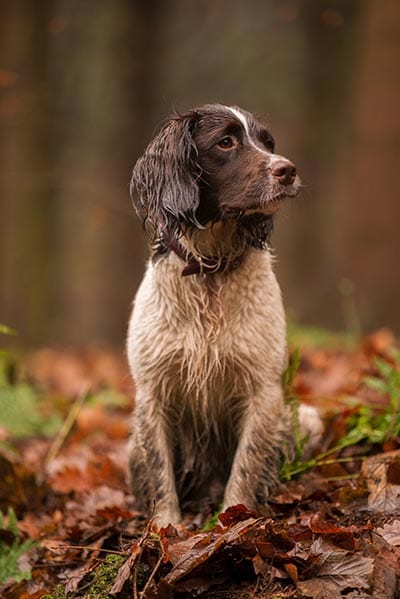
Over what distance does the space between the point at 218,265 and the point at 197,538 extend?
4.51ft

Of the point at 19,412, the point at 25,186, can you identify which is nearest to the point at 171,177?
the point at 19,412

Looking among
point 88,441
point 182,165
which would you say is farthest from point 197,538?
Answer: point 88,441

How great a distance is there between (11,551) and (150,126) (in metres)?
9.78

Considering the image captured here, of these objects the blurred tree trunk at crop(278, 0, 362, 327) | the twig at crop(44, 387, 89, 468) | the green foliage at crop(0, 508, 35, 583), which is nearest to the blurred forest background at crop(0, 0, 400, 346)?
the blurred tree trunk at crop(278, 0, 362, 327)

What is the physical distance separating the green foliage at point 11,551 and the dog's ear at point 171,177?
165 cm

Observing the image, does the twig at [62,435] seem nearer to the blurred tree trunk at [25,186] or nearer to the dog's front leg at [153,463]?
the dog's front leg at [153,463]

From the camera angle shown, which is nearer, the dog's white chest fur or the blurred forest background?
the dog's white chest fur

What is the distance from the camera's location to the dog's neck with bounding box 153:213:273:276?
374cm

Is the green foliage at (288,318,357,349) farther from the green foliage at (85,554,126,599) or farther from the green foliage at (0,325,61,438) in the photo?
the green foliage at (85,554,126,599)

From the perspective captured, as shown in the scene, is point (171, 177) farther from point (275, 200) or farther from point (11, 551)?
point (11, 551)

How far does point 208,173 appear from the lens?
3.68 meters

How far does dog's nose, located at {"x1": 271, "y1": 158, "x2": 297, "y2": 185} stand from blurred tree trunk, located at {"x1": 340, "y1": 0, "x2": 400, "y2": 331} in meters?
7.52

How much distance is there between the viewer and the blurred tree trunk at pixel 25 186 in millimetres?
12656

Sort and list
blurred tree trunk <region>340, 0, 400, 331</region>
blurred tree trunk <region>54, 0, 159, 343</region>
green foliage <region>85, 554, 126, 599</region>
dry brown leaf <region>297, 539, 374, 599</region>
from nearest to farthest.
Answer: dry brown leaf <region>297, 539, 374, 599</region> → green foliage <region>85, 554, 126, 599</region> → blurred tree trunk <region>340, 0, 400, 331</region> → blurred tree trunk <region>54, 0, 159, 343</region>
